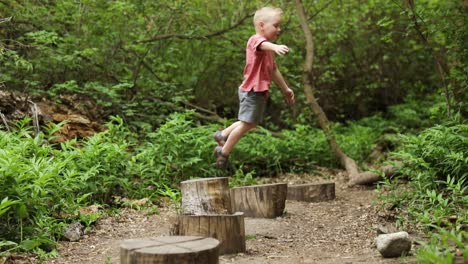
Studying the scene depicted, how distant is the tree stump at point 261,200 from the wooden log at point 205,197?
1.38 metres

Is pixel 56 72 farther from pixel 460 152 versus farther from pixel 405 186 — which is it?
pixel 460 152

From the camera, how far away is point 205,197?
5.28 meters

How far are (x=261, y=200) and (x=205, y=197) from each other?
1514 millimetres

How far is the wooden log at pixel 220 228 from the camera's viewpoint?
4648 millimetres

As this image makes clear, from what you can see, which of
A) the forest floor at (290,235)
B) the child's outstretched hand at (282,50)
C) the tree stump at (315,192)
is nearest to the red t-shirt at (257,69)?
the child's outstretched hand at (282,50)

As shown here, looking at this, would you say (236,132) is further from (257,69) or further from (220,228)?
(220,228)

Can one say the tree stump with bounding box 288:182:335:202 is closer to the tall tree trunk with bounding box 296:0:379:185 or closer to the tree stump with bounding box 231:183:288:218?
the tree stump with bounding box 231:183:288:218

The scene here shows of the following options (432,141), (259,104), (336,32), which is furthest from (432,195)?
(336,32)

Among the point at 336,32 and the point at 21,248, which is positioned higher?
the point at 336,32

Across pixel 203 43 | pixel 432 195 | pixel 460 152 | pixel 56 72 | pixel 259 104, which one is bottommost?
pixel 432 195

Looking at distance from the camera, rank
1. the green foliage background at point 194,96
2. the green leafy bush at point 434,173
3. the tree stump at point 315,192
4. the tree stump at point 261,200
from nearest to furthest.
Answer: the green leafy bush at point 434,173, the green foliage background at point 194,96, the tree stump at point 261,200, the tree stump at point 315,192

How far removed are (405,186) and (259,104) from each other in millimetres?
2755

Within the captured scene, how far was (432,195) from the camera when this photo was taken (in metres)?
5.00

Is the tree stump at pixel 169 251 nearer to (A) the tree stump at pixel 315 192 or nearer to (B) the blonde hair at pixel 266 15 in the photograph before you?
(B) the blonde hair at pixel 266 15
